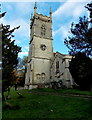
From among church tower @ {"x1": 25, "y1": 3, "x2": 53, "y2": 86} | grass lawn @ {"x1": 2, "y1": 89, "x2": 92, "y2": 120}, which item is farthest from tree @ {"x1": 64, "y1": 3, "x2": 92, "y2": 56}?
church tower @ {"x1": 25, "y1": 3, "x2": 53, "y2": 86}

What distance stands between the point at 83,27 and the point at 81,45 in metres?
2.12

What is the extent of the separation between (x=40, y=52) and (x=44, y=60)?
2.73 meters

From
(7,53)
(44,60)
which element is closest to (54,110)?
(7,53)

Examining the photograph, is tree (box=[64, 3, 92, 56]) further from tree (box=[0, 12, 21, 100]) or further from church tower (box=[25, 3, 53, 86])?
church tower (box=[25, 3, 53, 86])

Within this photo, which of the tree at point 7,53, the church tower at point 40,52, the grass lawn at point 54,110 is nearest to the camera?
the grass lawn at point 54,110

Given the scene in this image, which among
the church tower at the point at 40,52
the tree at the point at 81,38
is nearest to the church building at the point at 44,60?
the church tower at the point at 40,52

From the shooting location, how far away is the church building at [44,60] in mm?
28941

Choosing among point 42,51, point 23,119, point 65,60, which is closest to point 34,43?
point 42,51

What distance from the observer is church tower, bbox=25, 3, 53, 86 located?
32469 millimetres

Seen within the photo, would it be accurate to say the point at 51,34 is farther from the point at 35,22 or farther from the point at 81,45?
the point at 81,45

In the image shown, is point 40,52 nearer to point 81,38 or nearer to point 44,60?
point 44,60

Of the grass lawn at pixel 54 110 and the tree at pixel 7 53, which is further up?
the tree at pixel 7 53

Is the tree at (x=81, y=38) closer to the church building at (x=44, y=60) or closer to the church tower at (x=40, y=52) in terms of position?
the church building at (x=44, y=60)

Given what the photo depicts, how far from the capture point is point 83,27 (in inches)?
512
